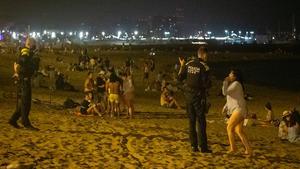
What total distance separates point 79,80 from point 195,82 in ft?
69.2

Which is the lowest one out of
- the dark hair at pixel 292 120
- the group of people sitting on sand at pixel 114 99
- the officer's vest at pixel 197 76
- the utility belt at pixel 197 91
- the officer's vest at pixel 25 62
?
the dark hair at pixel 292 120

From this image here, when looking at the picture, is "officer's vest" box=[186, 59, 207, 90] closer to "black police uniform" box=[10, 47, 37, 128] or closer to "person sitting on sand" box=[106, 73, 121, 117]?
"black police uniform" box=[10, 47, 37, 128]

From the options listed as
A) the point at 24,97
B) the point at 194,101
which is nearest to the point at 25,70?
the point at 24,97

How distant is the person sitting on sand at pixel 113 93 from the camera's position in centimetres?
1404

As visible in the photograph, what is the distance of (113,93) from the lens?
46.6ft

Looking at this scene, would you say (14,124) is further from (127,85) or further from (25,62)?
(127,85)

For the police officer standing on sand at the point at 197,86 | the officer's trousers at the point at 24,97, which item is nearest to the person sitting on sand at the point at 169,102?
the officer's trousers at the point at 24,97

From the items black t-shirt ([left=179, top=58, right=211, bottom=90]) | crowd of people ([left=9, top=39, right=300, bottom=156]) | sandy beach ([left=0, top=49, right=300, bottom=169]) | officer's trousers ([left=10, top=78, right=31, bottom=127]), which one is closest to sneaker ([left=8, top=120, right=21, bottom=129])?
crowd of people ([left=9, top=39, right=300, bottom=156])

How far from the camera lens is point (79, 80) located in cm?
2867

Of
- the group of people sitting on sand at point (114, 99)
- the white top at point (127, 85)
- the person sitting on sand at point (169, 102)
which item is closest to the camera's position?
the group of people sitting on sand at point (114, 99)

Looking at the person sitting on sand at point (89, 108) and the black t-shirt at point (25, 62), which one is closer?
the black t-shirt at point (25, 62)

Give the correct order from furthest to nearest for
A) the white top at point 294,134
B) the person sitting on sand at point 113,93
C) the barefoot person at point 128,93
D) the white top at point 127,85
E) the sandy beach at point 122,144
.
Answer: the white top at point 127,85 < the barefoot person at point 128,93 < the person sitting on sand at point 113,93 < the white top at point 294,134 < the sandy beach at point 122,144

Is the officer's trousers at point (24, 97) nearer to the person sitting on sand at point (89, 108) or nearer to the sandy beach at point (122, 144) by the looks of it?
the sandy beach at point (122, 144)

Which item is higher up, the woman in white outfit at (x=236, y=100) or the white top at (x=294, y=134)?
the woman in white outfit at (x=236, y=100)
